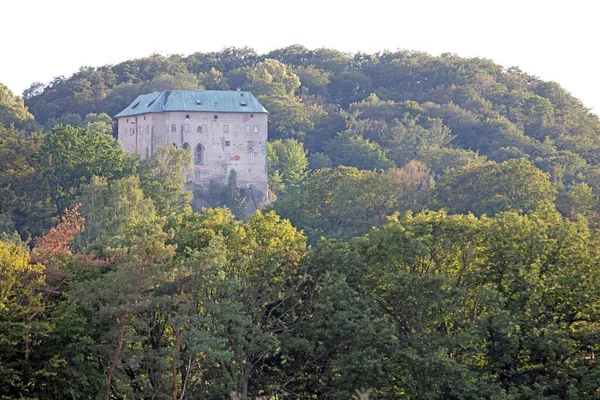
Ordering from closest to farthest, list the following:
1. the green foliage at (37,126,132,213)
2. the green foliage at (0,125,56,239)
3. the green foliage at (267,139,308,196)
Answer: the green foliage at (0,125,56,239) → the green foliage at (37,126,132,213) → the green foliage at (267,139,308,196)

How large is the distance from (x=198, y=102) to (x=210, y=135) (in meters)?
3.03

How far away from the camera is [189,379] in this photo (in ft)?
96.8

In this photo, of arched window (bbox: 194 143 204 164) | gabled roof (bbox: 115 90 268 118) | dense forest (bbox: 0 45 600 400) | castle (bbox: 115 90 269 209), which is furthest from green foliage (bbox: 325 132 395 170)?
dense forest (bbox: 0 45 600 400)

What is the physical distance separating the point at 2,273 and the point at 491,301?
517 inches

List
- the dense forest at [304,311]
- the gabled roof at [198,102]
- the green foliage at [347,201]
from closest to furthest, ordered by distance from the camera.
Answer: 1. the dense forest at [304,311]
2. the green foliage at [347,201]
3. the gabled roof at [198,102]

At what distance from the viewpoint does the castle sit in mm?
82812

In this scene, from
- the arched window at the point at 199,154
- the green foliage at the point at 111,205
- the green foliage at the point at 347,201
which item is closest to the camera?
the green foliage at the point at 111,205

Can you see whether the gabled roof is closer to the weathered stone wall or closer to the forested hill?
the weathered stone wall

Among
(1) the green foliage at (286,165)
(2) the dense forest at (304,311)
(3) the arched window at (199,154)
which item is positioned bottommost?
(1) the green foliage at (286,165)

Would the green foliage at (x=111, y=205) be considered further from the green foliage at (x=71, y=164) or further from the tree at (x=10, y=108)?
the tree at (x=10, y=108)

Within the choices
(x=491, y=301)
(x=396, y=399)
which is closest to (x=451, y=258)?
(x=491, y=301)

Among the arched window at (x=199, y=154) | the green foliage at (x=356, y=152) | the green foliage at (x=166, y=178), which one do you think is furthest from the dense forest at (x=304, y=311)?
the green foliage at (x=356, y=152)

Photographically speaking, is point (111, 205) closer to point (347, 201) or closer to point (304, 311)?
point (347, 201)

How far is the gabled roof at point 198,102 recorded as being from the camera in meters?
84.1
